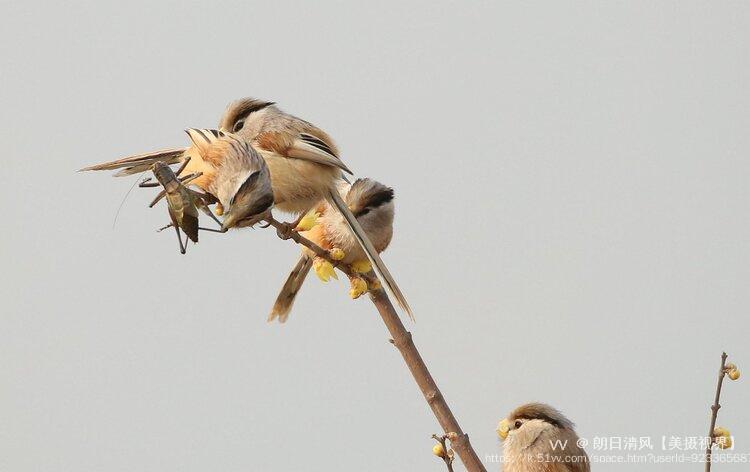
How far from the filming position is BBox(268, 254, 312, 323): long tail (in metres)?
4.36

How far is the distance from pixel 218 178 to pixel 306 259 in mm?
2065

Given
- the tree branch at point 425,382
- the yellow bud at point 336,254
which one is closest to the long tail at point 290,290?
the yellow bud at point 336,254

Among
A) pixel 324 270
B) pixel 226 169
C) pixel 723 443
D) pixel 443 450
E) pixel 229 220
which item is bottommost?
pixel 723 443

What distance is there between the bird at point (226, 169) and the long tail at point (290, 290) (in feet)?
4.57

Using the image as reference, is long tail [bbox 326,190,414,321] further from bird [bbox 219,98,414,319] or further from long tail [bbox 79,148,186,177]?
long tail [bbox 79,148,186,177]

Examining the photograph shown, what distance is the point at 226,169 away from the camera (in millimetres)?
2314

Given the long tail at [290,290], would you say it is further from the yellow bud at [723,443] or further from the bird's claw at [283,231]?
the yellow bud at [723,443]

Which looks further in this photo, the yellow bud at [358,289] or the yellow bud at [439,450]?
the yellow bud at [358,289]

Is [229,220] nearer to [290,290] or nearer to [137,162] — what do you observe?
[137,162]

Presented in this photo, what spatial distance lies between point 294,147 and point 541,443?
147 cm

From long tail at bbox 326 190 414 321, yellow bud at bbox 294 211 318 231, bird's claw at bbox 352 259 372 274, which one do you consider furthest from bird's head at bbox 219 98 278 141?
bird's claw at bbox 352 259 372 274

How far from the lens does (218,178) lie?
92.0 inches

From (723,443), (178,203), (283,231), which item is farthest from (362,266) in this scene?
(723,443)

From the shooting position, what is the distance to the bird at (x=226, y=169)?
82.4 inches
